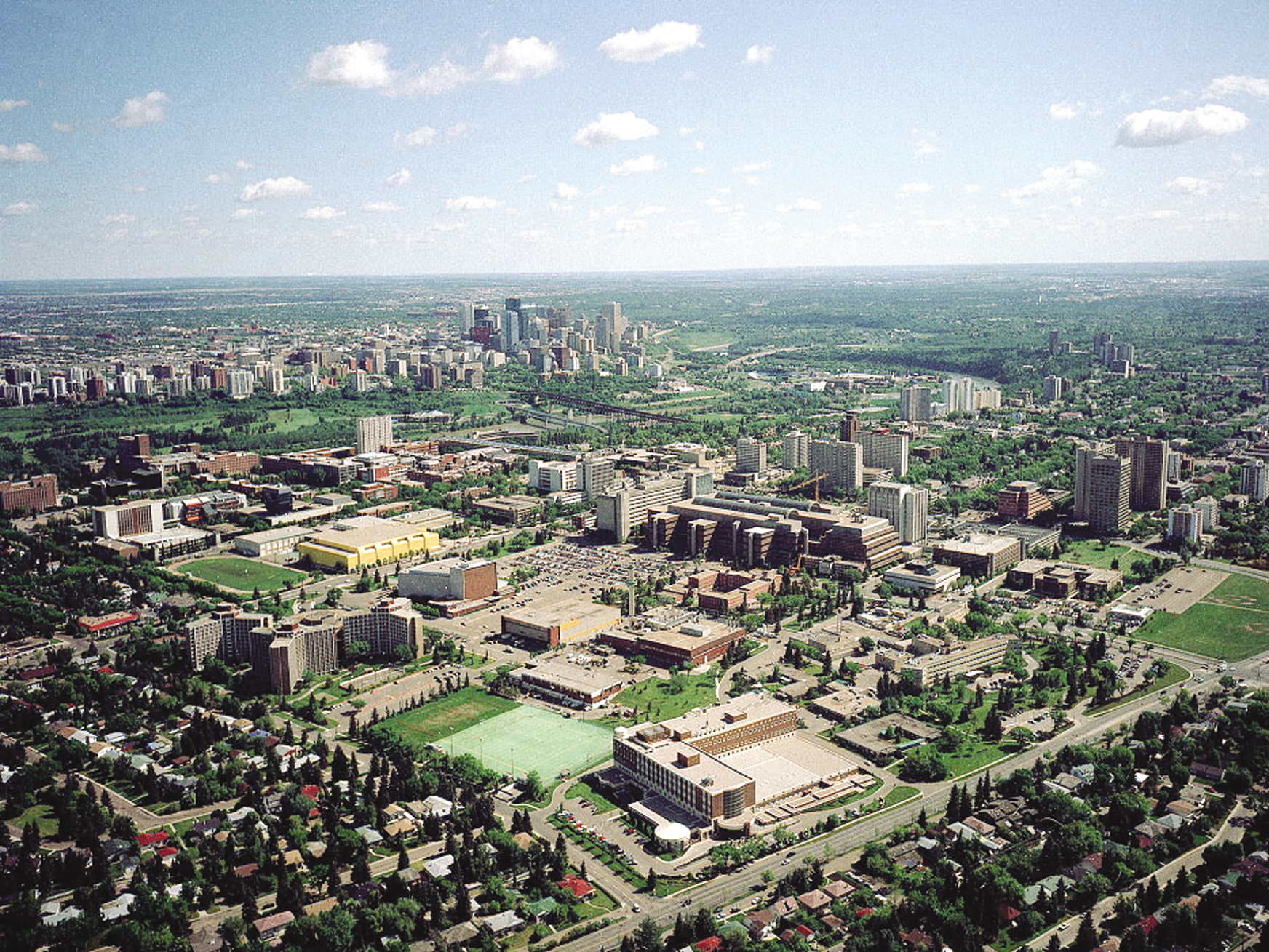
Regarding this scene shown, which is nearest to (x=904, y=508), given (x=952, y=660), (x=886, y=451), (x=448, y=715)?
(x=886, y=451)

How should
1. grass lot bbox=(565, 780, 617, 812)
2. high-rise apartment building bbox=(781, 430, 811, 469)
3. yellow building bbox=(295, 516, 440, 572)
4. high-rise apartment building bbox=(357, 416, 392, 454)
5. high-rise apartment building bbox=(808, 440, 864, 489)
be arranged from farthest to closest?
high-rise apartment building bbox=(357, 416, 392, 454) < high-rise apartment building bbox=(781, 430, 811, 469) < high-rise apartment building bbox=(808, 440, 864, 489) < yellow building bbox=(295, 516, 440, 572) < grass lot bbox=(565, 780, 617, 812)

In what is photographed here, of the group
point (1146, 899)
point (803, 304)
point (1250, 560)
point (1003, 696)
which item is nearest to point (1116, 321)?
point (803, 304)

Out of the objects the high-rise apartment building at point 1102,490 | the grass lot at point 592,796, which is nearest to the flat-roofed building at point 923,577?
the high-rise apartment building at point 1102,490

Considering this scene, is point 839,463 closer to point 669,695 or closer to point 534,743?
point 669,695

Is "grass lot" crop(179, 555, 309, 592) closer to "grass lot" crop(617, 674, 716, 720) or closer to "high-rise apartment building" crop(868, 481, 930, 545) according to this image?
"grass lot" crop(617, 674, 716, 720)

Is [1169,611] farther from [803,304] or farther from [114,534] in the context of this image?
[803,304]

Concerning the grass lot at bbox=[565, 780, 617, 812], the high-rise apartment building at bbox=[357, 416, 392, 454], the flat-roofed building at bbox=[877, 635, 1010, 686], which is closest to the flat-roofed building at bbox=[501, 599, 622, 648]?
the flat-roofed building at bbox=[877, 635, 1010, 686]

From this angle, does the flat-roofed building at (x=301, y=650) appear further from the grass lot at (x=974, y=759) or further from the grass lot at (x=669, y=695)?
the grass lot at (x=974, y=759)
